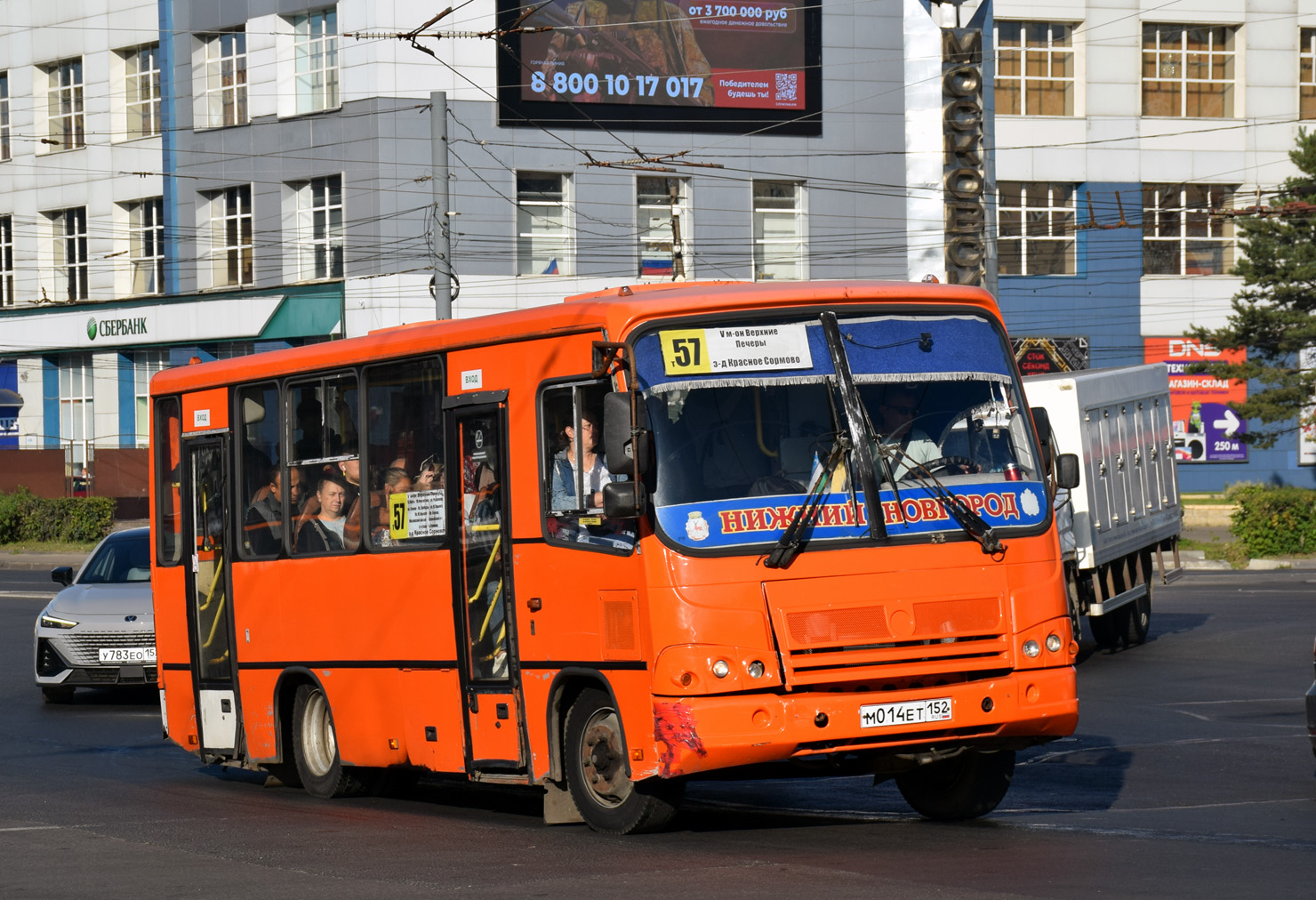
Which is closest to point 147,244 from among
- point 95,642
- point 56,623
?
point 56,623

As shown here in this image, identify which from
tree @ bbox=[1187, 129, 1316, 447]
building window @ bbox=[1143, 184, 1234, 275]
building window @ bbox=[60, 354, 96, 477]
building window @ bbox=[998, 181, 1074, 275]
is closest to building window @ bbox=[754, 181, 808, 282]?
building window @ bbox=[998, 181, 1074, 275]

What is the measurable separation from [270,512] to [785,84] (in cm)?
3875

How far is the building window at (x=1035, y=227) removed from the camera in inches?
2154

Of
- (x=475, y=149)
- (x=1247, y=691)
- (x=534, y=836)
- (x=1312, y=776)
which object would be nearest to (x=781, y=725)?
(x=534, y=836)

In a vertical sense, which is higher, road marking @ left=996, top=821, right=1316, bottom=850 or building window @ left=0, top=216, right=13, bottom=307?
building window @ left=0, top=216, right=13, bottom=307

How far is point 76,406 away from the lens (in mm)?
55875

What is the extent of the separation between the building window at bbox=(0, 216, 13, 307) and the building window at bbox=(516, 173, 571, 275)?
19.0 meters

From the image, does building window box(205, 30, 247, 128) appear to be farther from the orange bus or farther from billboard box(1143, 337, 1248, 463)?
the orange bus

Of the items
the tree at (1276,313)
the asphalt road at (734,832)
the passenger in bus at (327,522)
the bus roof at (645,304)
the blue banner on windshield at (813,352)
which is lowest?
the asphalt road at (734,832)

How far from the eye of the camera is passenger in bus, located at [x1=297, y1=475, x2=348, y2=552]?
11.8 metres

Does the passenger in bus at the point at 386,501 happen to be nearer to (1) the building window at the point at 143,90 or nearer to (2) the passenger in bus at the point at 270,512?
(2) the passenger in bus at the point at 270,512

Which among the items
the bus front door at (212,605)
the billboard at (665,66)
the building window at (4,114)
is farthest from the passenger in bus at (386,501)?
the building window at (4,114)

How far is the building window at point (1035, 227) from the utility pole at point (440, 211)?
2848 cm

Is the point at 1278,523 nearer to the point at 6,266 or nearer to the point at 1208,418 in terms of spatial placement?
the point at 1208,418
